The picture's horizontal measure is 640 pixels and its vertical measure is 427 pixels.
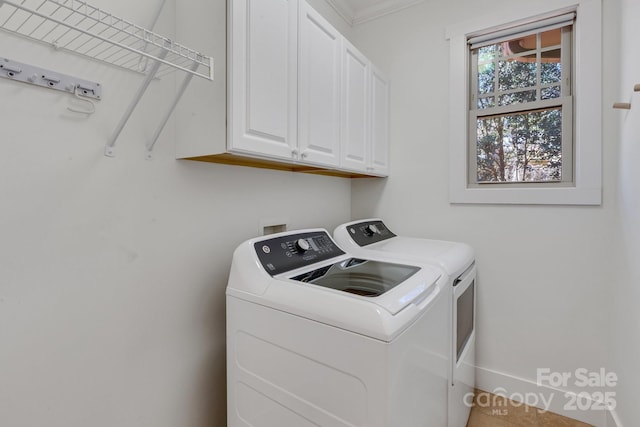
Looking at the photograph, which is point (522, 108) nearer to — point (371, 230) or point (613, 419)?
point (371, 230)

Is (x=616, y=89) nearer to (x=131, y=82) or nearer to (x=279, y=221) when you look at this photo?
(x=279, y=221)

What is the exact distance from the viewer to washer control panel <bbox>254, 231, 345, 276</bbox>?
1240 mm

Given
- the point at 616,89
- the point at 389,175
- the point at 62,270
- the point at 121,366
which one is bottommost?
the point at 121,366

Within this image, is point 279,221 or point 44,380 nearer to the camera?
point 44,380

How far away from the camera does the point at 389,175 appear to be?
2309mm

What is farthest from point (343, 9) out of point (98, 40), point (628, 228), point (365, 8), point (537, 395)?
point (537, 395)

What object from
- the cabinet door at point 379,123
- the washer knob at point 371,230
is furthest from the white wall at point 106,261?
the cabinet door at point 379,123

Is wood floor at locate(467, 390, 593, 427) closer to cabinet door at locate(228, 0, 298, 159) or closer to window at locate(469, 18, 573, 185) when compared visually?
window at locate(469, 18, 573, 185)

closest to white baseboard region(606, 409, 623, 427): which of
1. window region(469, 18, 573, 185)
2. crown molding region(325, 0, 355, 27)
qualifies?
window region(469, 18, 573, 185)

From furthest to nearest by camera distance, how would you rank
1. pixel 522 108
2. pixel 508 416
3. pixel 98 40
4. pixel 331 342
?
1. pixel 522 108
2. pixel 508 416
3. pixel 98 40
4. pixel 331 342

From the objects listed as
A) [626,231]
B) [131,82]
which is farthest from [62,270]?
[626,231]

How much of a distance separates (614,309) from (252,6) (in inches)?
87.9

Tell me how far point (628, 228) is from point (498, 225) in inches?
25.2

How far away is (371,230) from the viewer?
2.00 metres
